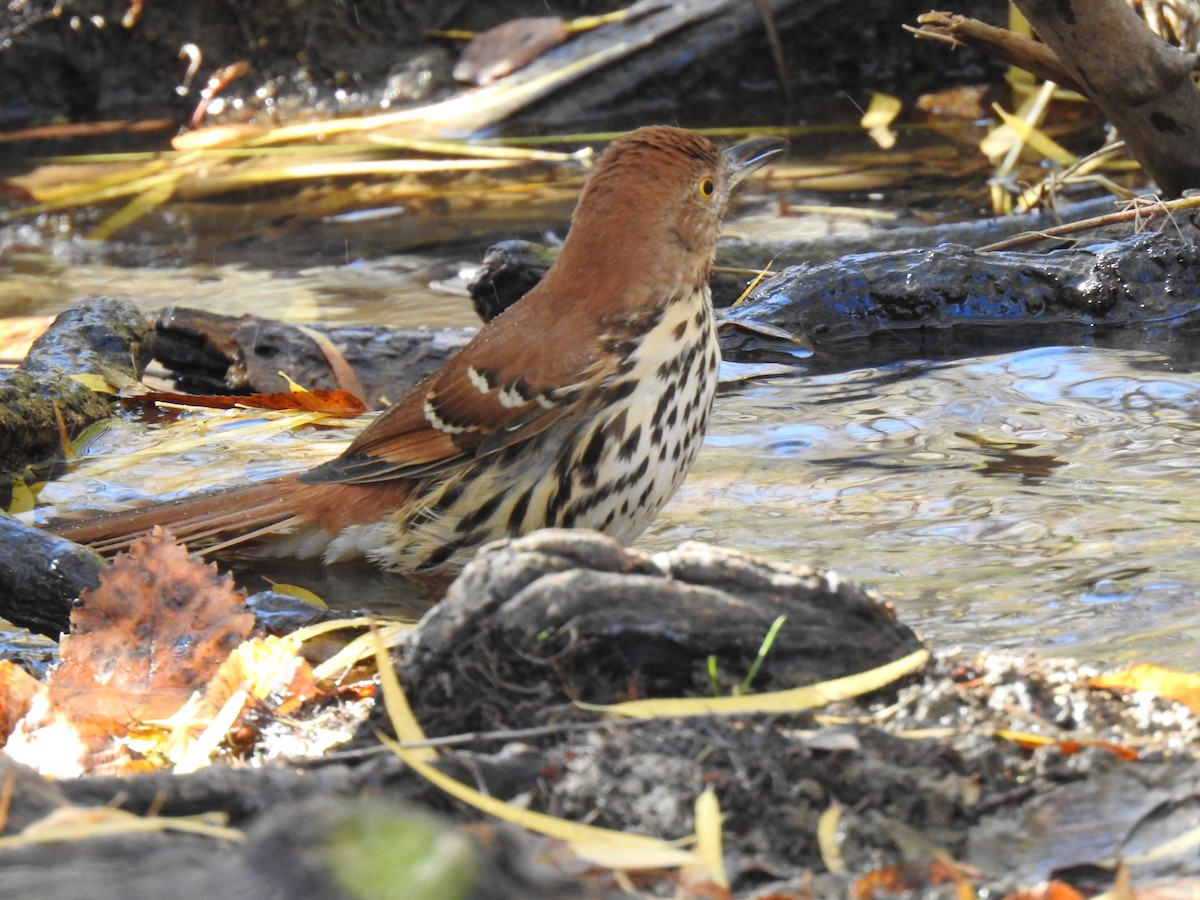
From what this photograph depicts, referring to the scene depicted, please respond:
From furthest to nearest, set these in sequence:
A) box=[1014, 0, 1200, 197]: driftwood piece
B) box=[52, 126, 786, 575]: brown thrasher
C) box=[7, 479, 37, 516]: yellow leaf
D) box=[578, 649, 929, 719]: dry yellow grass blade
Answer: box=[1014, 0, 1200, 197]: driftwood piece < box=[7, 479, 37, 516]: yellow leaf < box=[52, 126, 786, 575]: brown thrasher < box=[578, 649, 929, 719]: dry yellow grass blade

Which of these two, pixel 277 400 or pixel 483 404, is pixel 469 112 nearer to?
pixel 277 400

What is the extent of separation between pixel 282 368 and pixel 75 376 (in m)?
0.63

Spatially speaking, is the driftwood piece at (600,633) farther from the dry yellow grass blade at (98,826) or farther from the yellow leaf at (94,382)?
the yellow leaf at (94,382)

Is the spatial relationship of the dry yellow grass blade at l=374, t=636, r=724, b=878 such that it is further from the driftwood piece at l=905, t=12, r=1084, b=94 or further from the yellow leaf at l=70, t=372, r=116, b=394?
the driftwood piece at l=905, t=12, r=1084, b=94

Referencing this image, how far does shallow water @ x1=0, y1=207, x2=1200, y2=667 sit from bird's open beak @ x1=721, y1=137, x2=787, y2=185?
0.76m

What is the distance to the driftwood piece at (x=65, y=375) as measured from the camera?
14.5 feet

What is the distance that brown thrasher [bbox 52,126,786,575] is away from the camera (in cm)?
333

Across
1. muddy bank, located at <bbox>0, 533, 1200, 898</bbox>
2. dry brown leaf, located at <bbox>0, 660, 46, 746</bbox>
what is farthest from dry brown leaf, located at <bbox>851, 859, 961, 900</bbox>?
dry brown leaf, located at <bbox>0, 660, 46, 746</bbox>

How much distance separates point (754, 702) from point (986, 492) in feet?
6.21

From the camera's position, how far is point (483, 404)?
3473 mm

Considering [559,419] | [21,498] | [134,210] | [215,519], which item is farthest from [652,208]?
[134,210]

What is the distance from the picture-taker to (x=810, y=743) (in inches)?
75.0

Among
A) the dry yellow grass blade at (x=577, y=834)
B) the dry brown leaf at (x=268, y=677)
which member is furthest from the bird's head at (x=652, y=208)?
the dry yellow grass blade at (x=577, y=834)

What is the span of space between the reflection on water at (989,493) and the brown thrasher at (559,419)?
1.31ft
